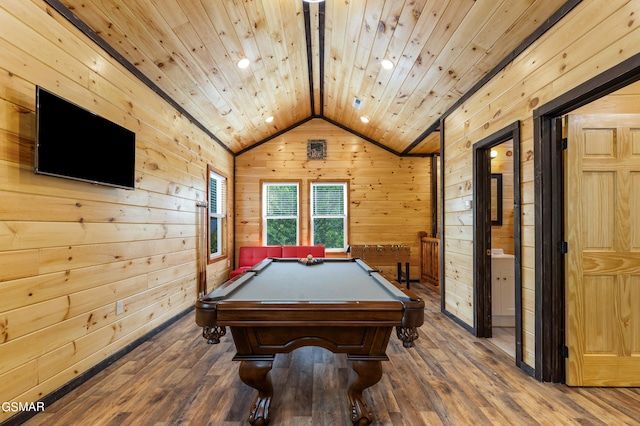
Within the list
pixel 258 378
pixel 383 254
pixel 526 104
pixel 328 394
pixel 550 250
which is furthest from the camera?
pixel 383 254

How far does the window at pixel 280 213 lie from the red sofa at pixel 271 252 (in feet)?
1.76

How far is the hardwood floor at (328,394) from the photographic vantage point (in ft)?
6.00

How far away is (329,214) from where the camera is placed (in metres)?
6.14

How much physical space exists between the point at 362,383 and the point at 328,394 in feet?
1.57

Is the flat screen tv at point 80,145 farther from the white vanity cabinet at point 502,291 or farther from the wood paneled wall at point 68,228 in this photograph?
the white vanity cabinet at point 502,291

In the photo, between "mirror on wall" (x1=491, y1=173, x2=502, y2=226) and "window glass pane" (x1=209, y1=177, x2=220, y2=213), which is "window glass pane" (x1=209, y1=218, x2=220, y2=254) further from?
"mirror on wall" (x1=491, y1=173, x2=502, y2=226)

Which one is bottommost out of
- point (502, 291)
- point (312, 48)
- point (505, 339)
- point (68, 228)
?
point (505, 339)

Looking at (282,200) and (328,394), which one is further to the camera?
(282,200)

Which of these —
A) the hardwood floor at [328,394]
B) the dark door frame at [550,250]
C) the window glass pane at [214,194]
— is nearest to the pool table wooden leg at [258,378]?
the hardwood floor at [328,394]

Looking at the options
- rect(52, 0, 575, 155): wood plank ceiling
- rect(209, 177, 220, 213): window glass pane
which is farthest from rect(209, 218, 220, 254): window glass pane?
rect(52, 0, 575, 155): wood plank ceiling

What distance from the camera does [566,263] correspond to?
7.20ft

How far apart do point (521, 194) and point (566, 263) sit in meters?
0.63

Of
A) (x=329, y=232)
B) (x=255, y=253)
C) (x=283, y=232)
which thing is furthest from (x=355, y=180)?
(x=255, y=253)

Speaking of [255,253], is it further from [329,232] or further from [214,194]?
[329,232]
